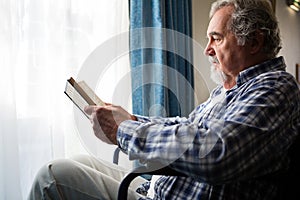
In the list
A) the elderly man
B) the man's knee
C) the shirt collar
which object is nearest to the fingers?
the elderly man

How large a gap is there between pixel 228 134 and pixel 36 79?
1.03 m

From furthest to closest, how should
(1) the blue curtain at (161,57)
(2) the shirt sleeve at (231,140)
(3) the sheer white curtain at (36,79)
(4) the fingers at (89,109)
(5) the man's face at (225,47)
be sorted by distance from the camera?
(1) the blue curtain at (161,57) < (3) the sheer white curtain at (36,79) < (5) the man's face at (225,47) < (4) the fingers at (89,109) < (2) the shirt sleeve at (231,140)

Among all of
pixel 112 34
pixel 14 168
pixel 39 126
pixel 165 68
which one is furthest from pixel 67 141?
pixel 165 68

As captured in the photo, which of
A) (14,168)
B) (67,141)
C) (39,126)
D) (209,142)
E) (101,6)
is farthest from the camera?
(101,6)

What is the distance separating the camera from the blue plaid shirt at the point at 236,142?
0.88m

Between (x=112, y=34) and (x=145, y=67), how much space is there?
0.28 metres

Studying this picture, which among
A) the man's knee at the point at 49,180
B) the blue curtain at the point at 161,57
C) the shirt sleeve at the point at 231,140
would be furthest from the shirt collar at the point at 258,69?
the blue curtain at the point at 161,57

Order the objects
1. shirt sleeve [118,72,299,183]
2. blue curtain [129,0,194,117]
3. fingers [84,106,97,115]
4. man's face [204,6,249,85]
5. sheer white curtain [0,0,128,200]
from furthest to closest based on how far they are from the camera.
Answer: blue curtain [129,0,194,117]
sheer white curtain [0,0,128,200]
man's face [204,6,249,85]
fingers [84,106,97,115]
shirt sleeve [118,72,299,183]

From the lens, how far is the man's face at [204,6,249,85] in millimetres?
1203

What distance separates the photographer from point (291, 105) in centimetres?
97

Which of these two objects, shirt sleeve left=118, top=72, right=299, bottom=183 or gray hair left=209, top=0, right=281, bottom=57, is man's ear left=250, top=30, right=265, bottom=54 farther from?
shirt sleeve left=118, top=72, right=299, bottom=183

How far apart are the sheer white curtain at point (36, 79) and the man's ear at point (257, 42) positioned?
914mm

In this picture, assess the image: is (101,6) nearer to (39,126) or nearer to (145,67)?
(145,67)

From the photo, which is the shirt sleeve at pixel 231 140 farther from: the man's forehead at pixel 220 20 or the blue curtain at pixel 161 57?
the blue curtain at pixel 161 57
